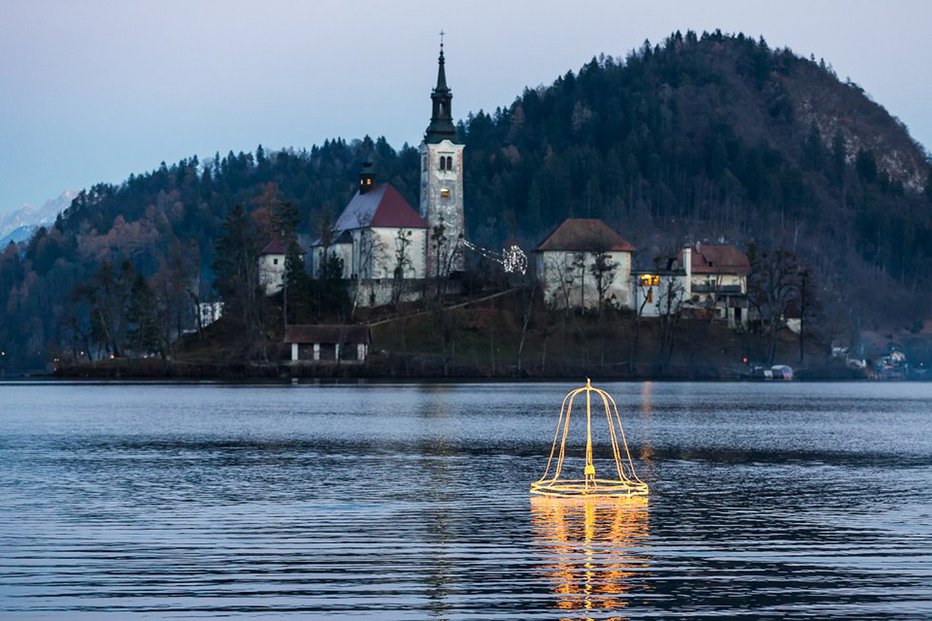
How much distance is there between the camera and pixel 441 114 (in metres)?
154

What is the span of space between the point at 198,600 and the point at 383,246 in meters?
121

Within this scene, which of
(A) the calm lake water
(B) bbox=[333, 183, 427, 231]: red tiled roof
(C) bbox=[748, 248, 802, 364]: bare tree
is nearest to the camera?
(A) the calm lake water

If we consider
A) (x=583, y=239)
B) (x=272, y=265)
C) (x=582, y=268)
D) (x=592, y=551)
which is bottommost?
(x=592, y=551)

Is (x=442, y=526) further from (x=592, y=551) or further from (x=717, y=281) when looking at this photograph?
(x=717, y=281)

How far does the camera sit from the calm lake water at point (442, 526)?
2308 centimetres

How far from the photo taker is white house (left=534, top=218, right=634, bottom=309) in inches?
5531

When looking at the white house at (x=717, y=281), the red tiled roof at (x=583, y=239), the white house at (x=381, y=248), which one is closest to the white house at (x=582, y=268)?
the red tiled roof at (x=583, y=239)

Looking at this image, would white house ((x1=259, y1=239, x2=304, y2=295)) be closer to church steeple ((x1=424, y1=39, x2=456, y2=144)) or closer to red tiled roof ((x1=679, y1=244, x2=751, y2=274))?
church steeple ((x1=424, y1=39, x2=456, y2=144))

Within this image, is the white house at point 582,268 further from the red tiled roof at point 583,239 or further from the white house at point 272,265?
the white house at point 272,265

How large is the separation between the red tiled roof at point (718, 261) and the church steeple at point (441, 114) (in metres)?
28.0

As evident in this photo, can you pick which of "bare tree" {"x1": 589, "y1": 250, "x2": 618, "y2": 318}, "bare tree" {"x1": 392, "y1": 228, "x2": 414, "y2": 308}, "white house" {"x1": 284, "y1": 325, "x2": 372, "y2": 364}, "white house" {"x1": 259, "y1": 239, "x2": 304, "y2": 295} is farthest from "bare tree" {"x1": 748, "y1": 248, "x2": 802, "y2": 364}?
"white house" {"x1": 259, "y1": 239, "x2": 304, "y2": 295}

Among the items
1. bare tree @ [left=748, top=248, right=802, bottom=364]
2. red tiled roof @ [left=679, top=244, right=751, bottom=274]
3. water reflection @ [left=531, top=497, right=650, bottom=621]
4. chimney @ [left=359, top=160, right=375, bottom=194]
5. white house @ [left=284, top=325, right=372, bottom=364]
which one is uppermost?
chimney @ [left=359, top=160, right=375, bottom=194]

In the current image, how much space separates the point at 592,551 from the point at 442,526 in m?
4.63

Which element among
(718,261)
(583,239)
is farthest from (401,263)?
(718,261)
